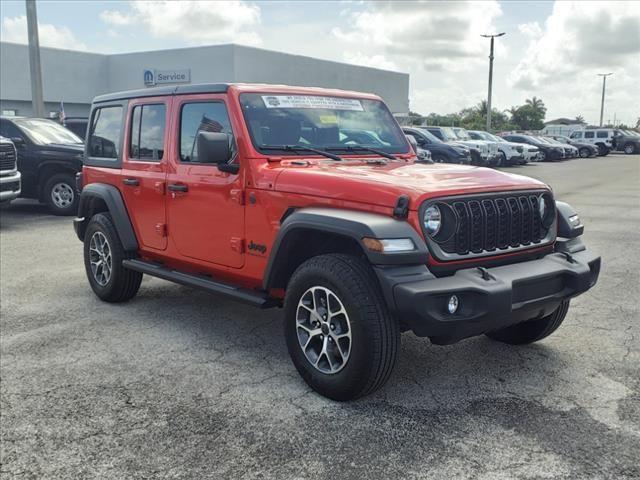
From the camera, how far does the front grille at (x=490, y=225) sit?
3652 millimetres

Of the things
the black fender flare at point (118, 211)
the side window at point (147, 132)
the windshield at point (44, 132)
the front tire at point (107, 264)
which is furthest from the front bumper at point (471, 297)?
the windshield at point (44, 132)

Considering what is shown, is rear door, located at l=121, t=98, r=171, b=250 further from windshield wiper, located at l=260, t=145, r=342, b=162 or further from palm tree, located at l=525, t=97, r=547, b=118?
palm tree, located at l=525, t=97, r=547, b=118

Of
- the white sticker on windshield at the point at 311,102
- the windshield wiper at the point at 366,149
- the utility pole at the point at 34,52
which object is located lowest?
the windshield wiper at the point at 366,149

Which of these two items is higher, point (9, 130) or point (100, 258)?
point (9, 130)

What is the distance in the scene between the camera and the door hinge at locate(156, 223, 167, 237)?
5.22 m

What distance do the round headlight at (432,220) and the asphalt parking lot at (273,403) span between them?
1018 mm

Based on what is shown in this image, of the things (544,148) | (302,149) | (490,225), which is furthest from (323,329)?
(544,148)

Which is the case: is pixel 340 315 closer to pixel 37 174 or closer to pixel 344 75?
pixel 37 174

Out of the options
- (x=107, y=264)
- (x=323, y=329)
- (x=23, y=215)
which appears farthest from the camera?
(x=23, y=215)

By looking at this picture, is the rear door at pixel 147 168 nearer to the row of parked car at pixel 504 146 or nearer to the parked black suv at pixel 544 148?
the row of parked car at pixel 504 146

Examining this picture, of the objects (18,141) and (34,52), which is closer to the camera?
(18,141)

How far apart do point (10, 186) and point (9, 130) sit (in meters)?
1.93

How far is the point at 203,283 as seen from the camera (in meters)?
4.78

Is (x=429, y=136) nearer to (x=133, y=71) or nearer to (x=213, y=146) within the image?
(x=213, y=146)
